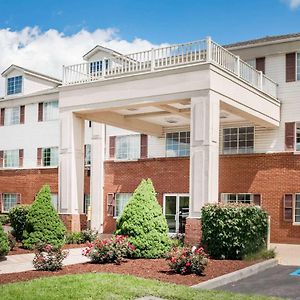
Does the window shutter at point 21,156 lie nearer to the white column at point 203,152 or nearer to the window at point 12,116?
the window at point 12,116

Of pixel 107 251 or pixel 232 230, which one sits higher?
pixel 232 230

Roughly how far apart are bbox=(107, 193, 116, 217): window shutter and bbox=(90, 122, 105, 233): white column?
340 mm

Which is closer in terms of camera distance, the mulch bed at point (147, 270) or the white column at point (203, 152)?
the mulch bed at point (147, 270)

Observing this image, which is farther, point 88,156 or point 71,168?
point 88,156

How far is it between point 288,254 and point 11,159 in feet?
74.7

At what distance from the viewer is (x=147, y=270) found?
509 inches

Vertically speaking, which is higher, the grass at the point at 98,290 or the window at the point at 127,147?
the window at the point at 127,147

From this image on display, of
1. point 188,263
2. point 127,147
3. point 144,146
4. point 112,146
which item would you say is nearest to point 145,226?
point 188,263

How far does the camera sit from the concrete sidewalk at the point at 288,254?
16.0m

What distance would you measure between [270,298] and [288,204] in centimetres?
1323

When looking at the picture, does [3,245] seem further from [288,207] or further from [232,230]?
[288,207]

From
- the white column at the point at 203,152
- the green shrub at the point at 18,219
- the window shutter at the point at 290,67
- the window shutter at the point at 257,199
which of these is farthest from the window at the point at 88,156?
the white column at the point at 203,152

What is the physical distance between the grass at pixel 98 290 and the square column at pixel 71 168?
Answer: 10647 millimetres

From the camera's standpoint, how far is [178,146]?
87.2 ft
